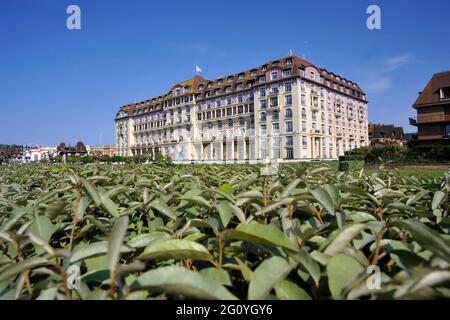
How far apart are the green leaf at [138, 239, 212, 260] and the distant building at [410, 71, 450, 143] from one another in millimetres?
47931

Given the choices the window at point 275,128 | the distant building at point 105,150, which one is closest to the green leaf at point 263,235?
the window at point 275,128

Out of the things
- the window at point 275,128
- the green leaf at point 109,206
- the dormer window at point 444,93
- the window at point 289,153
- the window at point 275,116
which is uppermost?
the window at point 275,116

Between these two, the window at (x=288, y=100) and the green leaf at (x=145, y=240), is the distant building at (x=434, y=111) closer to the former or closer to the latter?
the window at (x=288, y=100)

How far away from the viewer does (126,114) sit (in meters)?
97.5

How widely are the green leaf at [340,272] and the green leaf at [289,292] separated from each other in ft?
0.30

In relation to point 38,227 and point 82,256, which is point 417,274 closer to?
point 82,256

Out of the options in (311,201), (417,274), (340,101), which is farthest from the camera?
(340,101)

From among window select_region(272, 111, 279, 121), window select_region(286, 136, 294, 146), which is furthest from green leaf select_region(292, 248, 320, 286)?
window select_region(272, 111, 279, 121)

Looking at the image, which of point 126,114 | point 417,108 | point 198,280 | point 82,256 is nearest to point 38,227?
point 82,256

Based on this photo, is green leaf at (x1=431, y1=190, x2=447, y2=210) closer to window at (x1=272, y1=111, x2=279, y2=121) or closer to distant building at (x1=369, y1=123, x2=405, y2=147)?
window at (x1=272, y1=111, x2=279, y2=121)

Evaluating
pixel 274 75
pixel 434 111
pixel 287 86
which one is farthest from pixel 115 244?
pixel 274 75

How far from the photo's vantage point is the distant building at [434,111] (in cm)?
3997
